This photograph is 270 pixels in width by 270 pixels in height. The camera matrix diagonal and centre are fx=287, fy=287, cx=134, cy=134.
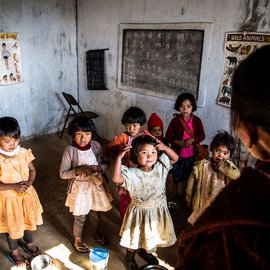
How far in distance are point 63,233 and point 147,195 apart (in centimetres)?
125

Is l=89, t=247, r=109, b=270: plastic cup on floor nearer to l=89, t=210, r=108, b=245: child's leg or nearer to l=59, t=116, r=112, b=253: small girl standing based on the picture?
l=59, t=116, r=112, b=253: small girl standing

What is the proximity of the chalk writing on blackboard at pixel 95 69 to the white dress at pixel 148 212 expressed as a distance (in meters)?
3.30

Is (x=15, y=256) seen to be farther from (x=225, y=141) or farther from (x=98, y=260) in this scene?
(x=225, y=141)

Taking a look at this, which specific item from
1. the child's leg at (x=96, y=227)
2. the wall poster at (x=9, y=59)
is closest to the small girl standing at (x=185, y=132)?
the child's leg at (x=96, y=227)

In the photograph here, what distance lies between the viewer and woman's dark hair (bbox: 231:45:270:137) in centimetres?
54

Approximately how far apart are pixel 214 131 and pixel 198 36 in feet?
3.99

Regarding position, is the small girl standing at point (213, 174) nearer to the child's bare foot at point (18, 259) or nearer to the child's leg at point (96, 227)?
the child's leg at point (96, 227)

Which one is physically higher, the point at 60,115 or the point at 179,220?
the point at 60,115

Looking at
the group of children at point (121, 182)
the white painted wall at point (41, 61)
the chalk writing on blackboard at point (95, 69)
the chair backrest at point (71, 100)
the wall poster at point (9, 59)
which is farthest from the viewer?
the chair backrest at point (71, 100)

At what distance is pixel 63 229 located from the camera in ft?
10.0

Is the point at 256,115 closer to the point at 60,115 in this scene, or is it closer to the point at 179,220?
the point at 179,220

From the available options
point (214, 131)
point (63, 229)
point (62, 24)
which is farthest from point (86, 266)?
point (62, 24)

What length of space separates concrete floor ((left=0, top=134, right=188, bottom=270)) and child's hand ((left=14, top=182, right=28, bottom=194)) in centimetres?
80

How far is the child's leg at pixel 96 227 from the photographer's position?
2801 mm
